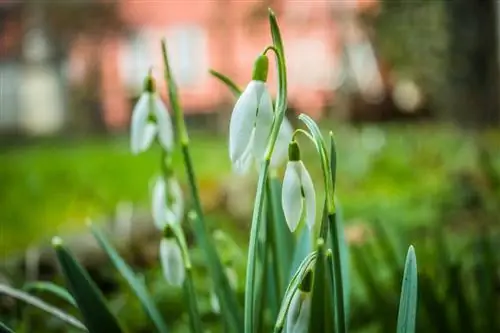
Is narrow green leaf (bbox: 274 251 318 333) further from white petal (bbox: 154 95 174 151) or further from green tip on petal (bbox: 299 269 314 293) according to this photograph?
white petal (bbox: 154 95 174 151)

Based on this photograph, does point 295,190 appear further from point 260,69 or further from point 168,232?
point 168,232

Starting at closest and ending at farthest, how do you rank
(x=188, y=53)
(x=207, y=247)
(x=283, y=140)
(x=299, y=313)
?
(x=299, y=313), (x=283, y=140), (x=207, y=247), (x=188, y=53)

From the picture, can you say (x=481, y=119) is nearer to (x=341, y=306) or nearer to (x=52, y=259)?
(x=52, y=259)

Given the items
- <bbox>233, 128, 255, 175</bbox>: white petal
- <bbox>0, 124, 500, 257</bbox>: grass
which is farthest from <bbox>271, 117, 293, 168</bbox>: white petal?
<bbox>0, 124, 500, 257</bbox>: grass

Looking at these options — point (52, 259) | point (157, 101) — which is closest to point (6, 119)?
point (52, 259)

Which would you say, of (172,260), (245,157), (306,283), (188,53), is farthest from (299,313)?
(188,53)
